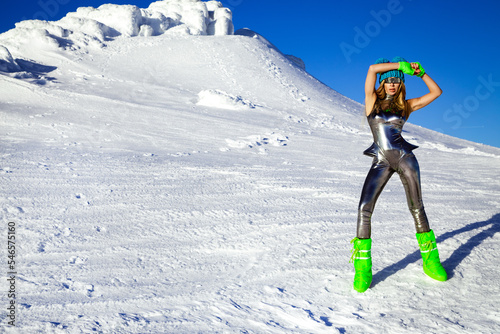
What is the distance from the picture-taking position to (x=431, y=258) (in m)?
2.70

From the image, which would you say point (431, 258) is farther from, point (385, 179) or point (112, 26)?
point (112, 26)

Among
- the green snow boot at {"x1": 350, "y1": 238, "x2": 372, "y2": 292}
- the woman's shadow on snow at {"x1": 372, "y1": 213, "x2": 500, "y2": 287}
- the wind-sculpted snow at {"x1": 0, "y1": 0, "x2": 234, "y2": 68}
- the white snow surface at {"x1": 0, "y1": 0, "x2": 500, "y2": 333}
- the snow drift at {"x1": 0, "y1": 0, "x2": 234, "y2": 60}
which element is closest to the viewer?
the white snow surface at {"x1": 0, "y1": 0, "x2": 500, "y2": 333}

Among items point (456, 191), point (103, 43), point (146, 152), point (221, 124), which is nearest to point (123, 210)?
point (146, 152)

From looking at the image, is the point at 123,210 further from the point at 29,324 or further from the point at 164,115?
the point at 164,115

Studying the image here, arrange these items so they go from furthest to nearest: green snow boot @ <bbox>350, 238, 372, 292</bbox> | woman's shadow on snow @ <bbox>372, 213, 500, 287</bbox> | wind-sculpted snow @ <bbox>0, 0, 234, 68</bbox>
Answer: wind-sculpted snow @ <bbox>0, 0, 234, 68</bbox> < woman's shadow on snow @ <bbox>372, 213, 500, 287</bbox> < green snow boot @ <bbox>350, 238, 372, 292</bbox>

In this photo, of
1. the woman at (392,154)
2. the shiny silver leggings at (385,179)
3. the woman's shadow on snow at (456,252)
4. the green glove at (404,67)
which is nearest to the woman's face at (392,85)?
the woman at (392,154)

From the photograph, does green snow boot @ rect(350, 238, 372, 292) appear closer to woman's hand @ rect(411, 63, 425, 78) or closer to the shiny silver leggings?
the shiny silver leggings

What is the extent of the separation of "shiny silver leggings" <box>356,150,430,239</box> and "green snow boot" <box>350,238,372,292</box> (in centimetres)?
6

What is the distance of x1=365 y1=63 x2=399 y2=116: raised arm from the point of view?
8.52 ft

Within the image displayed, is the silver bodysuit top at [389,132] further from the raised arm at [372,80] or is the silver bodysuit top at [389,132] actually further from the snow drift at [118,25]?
the snow drift at [118,25]

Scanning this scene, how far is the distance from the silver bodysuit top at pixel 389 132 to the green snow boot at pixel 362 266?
2.30ft

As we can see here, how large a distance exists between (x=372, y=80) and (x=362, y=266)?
1.37 m

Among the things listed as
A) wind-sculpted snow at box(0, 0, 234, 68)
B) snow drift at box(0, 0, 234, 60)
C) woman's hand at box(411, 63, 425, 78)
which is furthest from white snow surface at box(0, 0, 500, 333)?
snow drift at box(0, 0, 234, 60)

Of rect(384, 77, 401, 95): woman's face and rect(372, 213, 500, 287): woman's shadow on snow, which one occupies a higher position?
rect(384, 77, 401, 95): woman's face
